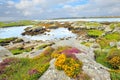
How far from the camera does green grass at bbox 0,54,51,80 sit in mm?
22047

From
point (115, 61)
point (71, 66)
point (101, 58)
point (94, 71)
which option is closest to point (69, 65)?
point (71, 66)

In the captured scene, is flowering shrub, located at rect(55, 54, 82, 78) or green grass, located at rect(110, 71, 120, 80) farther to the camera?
green grass, located at rect(110, 71, 120, 80)

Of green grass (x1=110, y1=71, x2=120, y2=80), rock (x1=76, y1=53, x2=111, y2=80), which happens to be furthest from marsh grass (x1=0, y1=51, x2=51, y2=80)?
green grass (x1=110, y1=71, x2=120, y2=80)

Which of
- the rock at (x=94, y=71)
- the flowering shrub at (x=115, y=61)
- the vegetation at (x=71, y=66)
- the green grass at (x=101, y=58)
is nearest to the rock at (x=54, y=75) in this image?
the vegetation at (x=71, y=66)

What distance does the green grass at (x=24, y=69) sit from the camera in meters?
22.0

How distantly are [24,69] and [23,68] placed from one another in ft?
1.24

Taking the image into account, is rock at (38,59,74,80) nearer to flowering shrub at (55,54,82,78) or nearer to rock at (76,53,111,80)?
flowering shrub at (55,54,82,78)

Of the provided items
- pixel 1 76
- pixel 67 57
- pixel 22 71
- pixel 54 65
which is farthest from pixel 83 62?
pixel 1 76

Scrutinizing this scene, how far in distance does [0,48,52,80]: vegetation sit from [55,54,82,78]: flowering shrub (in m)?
1.74

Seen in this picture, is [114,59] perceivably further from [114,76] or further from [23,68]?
[23,68]

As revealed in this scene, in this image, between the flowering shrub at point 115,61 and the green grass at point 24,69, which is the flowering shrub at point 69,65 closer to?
the green grass at point 24,69

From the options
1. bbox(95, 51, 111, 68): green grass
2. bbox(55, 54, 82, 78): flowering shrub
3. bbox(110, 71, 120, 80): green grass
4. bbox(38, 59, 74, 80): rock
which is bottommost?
bbox(95, 51, 111, 68): green grass

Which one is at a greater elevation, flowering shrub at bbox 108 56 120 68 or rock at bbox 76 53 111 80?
rock at bbox 76 53 111 80

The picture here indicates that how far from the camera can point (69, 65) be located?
21.5m
